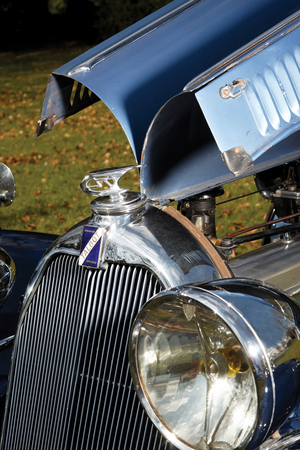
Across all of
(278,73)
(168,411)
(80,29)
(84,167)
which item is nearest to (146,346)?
(168,411)

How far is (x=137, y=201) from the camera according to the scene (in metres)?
1.46

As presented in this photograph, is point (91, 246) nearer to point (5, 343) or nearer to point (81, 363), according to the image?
point (81, 363)

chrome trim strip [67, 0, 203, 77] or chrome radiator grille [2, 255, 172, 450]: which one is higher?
chrome trim strip [67, 0, 203, 77]

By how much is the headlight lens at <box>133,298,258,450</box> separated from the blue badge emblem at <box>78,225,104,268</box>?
0.98ft

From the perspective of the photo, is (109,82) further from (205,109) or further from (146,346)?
(146,346)

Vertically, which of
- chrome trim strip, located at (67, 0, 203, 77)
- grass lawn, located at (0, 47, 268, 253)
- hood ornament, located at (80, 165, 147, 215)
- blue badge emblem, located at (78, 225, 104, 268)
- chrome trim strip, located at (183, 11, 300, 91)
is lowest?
grass lawn, located at (0, 47, 268, 253)

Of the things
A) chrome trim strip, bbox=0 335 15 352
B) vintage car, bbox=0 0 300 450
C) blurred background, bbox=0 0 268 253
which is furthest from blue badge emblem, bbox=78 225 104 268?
blurred background, bbox=0 0 268 253

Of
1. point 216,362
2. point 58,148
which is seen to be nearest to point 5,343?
point 216,362

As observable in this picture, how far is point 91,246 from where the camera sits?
1429 mm

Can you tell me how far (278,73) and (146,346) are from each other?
801 mm

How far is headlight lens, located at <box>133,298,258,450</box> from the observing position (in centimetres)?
112

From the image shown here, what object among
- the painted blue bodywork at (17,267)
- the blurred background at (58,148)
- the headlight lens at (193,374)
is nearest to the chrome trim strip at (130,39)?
the painted blue bodywork at (17,267)

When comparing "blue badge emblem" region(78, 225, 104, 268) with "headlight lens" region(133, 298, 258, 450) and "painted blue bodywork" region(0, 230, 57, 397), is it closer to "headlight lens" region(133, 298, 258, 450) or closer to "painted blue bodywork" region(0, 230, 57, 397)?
"headlight lens" region(133, 298, 258, 450)

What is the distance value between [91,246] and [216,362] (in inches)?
18.6
